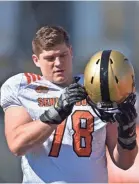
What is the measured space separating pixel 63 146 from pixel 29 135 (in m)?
0.18

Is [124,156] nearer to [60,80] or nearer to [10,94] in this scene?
[60,80]

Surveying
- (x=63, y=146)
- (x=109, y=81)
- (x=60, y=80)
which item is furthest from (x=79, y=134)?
(x=109, y=81)

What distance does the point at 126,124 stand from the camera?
5.05 ft

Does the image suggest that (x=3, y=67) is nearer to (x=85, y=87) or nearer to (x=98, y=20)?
(x=98, y=20)

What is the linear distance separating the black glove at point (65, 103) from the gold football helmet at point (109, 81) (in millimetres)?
25

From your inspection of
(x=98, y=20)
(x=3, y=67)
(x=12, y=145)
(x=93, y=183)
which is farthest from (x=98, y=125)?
(x=98, y=20)

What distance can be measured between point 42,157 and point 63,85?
26cm

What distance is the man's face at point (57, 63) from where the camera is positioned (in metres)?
1.70

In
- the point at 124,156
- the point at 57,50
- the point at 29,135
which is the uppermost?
the point at 57,50

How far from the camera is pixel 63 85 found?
5.79 feet

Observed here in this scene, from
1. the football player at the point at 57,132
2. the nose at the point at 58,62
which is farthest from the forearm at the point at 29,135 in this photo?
the nose at the point at 58,62

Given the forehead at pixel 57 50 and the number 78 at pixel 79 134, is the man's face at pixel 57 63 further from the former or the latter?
the number 78 at pixel 79 134

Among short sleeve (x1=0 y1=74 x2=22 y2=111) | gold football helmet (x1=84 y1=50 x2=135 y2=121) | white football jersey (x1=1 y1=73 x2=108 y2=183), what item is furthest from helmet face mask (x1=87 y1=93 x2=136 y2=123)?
short sleeve (x1=0 y1=74 x2=22 y2=111)

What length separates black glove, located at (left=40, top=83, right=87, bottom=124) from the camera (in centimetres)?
149
